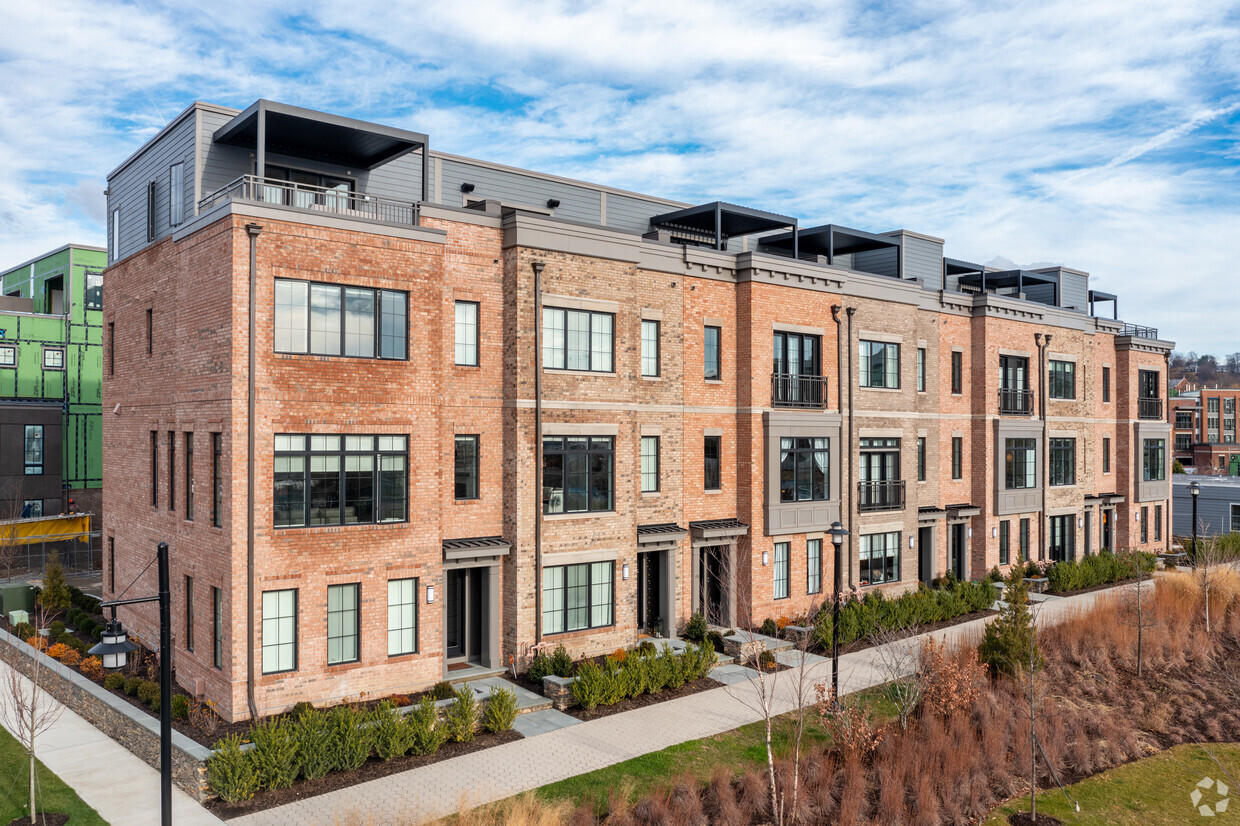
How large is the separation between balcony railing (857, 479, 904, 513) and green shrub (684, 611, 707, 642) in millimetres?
7643

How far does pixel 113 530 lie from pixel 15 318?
26.0 meters

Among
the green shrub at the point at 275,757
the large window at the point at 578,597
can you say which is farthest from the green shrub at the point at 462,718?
the large window at the point at 578,597

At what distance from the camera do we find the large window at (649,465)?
914 inches

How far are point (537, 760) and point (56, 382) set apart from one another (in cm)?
4104

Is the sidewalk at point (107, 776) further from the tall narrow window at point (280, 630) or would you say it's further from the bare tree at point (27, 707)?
the tall narrow window at point (280, 630)

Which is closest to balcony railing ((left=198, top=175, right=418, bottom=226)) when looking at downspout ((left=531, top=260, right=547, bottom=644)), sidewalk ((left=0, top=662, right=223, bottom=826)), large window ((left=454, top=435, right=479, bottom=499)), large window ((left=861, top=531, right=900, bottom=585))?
downspout ((left=531, top=260, right=547, bottom=644))

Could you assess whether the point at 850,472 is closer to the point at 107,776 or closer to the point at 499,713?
the point at 499,713

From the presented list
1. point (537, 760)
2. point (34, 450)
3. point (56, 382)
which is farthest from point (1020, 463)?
point (56, 382)

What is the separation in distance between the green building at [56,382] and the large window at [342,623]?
3151 cm

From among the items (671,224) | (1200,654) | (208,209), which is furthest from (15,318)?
(1200,654)

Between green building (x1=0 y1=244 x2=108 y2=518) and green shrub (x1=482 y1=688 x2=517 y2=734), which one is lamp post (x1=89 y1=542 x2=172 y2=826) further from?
green building (x1=0 y1=244 x2=108 y2=518)

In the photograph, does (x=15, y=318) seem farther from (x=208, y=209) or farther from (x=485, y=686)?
(x=485, y=686)

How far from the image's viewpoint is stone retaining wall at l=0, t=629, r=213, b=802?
46.0 ft

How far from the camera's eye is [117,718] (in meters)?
16.8
